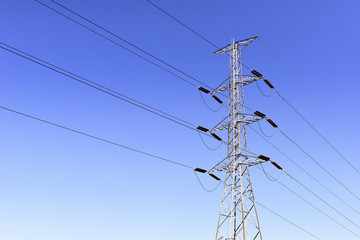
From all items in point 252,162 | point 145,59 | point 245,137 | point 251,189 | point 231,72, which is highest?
point 231,72

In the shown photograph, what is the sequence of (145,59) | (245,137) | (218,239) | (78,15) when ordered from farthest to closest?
(245,137) → (218,239) → (145,59) → (78,15)

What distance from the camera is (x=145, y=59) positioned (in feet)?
65.4

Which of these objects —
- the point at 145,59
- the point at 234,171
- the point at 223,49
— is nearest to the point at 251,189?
the point at 234,171

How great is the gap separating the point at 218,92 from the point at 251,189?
29.3 ft

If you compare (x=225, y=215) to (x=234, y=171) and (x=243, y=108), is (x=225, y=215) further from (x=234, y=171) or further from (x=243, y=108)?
(x=243, y=108)

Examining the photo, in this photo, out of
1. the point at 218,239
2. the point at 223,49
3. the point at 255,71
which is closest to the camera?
the point at 218,239

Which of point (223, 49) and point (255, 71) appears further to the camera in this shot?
point (223, 49)

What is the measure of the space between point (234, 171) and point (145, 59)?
992 centimetres

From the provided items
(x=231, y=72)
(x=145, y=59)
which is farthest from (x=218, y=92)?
(x=145, y=59)

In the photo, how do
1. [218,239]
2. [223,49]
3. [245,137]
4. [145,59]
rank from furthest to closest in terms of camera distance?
[223,49]
[245,137]
[218,239]
[145,59]

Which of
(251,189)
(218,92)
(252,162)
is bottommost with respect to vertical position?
(251,189)

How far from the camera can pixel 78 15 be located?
16.2m

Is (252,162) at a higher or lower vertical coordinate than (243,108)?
lower

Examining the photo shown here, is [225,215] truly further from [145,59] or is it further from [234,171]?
[145,59]
